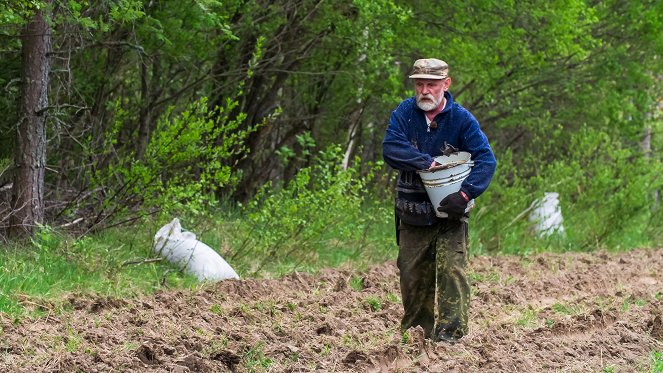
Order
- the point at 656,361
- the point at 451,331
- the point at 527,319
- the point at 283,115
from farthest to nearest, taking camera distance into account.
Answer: the point at 283,115 < the point at 527,319 < the point at 451,331 < the point at 656,361

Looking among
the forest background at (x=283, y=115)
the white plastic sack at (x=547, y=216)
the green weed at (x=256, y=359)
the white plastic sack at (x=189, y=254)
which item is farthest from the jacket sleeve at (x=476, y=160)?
the white plastic sack at (x=547, y=216)

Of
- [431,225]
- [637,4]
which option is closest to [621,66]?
[637,4]

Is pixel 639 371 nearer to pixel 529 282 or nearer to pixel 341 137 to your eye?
pixel 529 282

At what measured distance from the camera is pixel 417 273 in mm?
7730

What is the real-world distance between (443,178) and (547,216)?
362 inches

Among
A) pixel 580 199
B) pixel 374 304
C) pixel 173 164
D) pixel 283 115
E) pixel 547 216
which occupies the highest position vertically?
pixel 173 164

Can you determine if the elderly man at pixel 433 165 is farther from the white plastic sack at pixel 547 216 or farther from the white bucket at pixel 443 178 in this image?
the white plastic sack at pixel 547 216

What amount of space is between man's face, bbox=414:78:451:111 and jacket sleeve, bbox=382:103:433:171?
0.52 feet

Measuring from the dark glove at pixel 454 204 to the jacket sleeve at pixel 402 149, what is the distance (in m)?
0.26

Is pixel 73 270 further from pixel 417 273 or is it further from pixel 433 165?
pixel 433 165

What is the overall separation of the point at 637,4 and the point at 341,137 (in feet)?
17.1

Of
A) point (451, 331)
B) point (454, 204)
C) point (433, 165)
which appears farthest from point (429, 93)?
point (451, 331)

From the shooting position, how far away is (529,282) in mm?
11516

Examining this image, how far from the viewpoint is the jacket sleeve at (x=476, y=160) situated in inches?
289
